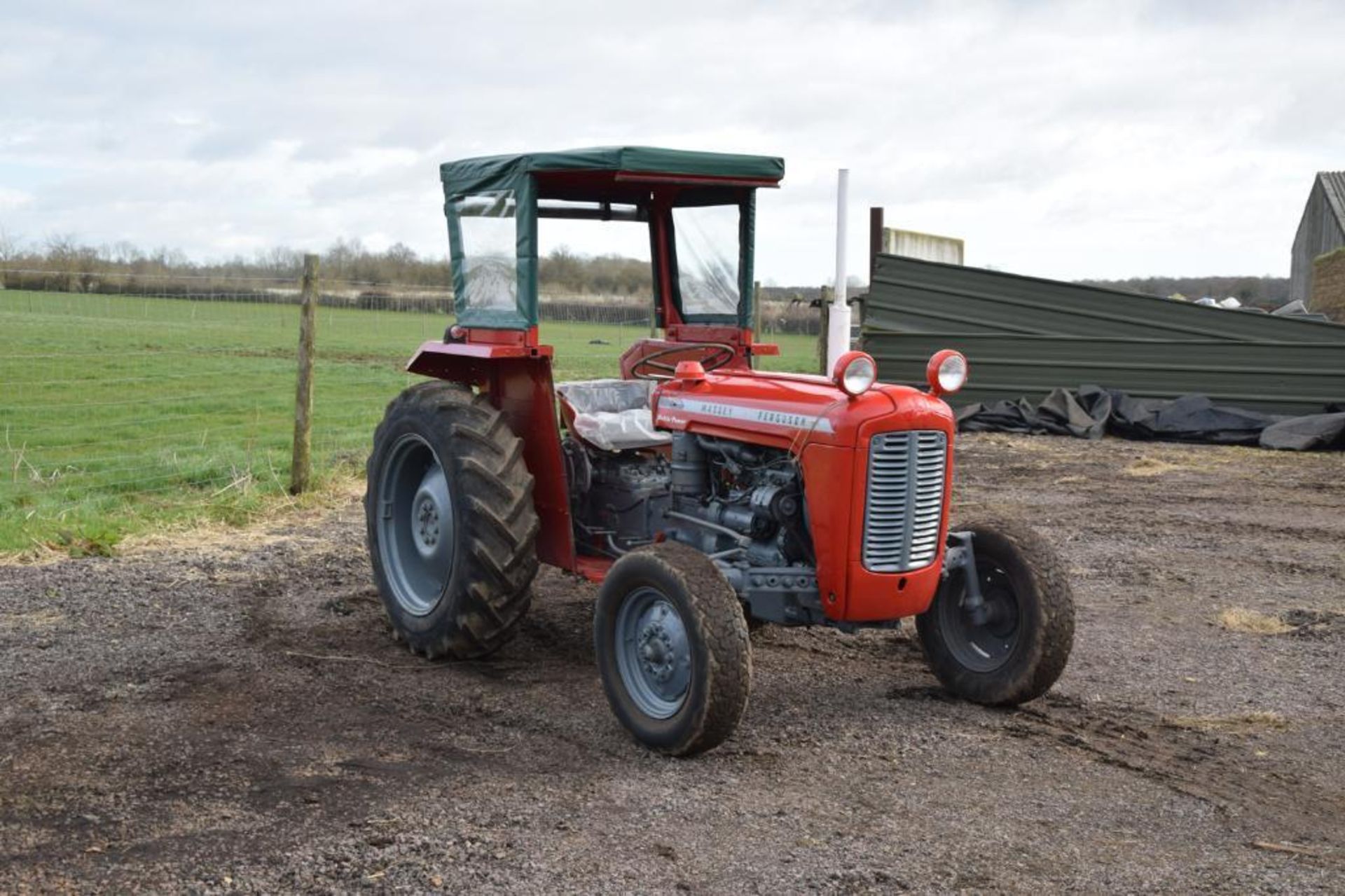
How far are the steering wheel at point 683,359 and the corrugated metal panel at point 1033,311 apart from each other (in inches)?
390

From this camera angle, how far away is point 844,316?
7.21 metres

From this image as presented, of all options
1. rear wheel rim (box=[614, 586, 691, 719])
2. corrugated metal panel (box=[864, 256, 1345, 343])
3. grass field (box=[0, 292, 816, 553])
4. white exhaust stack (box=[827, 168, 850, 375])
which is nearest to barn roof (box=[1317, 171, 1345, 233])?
grass field (box=[0, 292, 816, 553])

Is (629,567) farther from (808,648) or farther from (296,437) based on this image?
(296,437)

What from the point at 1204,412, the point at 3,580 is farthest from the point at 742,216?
the point at 1204,412

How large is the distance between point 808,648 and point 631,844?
7.35 feet

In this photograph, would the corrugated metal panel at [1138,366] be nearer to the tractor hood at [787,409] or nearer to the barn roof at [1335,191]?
the tractor hood at [787,409]

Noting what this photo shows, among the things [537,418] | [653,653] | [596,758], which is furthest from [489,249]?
[596,758]

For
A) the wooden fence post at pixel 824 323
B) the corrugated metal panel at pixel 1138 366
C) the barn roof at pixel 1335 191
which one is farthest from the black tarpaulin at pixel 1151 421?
the barn roof at pixel 1335 191

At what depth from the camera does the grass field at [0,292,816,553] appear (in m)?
8.84

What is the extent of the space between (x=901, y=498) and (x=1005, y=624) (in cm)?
77

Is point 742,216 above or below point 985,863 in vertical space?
above

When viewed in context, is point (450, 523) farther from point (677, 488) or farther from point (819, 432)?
point (819, 432)

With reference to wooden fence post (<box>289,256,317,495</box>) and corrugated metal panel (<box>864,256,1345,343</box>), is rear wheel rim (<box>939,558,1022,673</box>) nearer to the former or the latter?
wooden fence post (<box>289,256,317,495</box>)

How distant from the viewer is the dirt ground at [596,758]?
3.58 m
